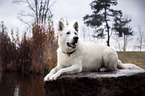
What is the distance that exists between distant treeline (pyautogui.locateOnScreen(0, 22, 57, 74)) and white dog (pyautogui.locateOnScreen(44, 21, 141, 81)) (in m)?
4.38

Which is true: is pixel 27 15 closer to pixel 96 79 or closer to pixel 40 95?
pixel 40 95

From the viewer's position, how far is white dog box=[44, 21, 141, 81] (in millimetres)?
3088

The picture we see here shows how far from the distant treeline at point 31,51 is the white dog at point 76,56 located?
4381 millimetres

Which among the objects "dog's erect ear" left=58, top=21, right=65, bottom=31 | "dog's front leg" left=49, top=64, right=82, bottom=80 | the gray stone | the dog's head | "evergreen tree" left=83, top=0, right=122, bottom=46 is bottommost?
the gray stone

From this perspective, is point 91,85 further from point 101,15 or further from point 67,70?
point 101,15

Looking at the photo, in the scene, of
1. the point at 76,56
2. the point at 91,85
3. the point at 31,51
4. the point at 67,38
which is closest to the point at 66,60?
the point at 76,56

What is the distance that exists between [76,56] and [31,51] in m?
5.85

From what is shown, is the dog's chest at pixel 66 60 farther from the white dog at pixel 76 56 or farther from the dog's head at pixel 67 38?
the dog's head at pixel 67 38

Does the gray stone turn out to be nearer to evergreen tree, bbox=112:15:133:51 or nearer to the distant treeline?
the distant treeline

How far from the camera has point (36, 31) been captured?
8094 mm

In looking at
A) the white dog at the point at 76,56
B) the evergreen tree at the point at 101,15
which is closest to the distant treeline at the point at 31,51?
the white dog at the point at 76,56

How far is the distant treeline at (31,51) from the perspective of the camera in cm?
799

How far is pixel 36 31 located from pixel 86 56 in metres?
5.35

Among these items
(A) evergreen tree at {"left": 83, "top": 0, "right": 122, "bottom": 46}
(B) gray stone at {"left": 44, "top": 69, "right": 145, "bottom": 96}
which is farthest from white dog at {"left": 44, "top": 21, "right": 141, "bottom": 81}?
(A) evergreen tree at {"left": 83, "top": 0, "right": 122, "bottom": 46}
